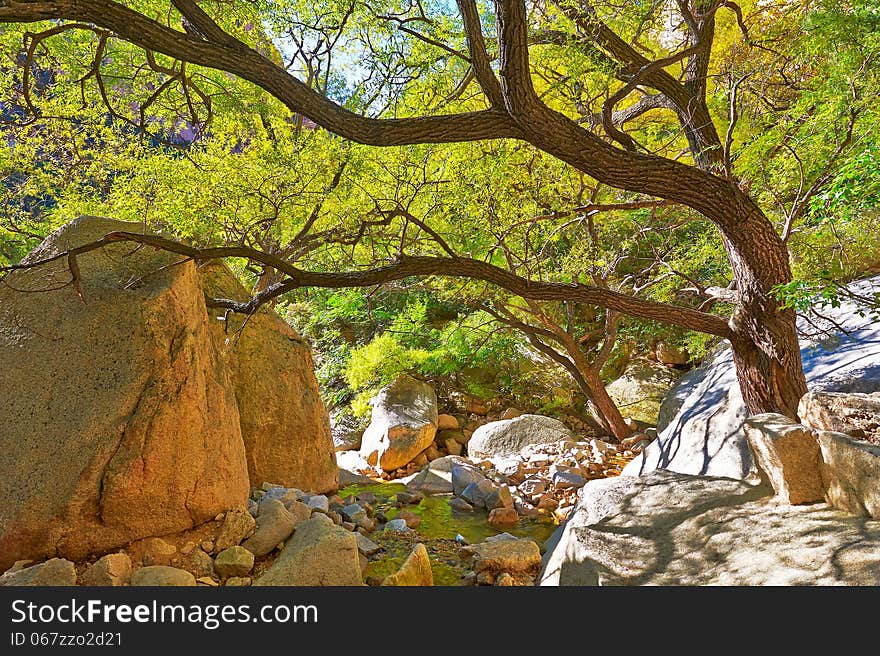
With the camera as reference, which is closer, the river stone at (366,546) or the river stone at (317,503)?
the river stone at (366,546)

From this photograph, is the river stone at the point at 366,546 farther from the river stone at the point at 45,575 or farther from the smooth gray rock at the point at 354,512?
the river stone at the point at 45,575

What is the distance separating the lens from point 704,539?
8.84 ft

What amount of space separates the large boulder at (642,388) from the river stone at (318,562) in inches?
305

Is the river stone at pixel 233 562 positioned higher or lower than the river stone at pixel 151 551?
lower

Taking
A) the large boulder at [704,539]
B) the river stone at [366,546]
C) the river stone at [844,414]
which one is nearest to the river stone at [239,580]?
the river stone at [366,546]

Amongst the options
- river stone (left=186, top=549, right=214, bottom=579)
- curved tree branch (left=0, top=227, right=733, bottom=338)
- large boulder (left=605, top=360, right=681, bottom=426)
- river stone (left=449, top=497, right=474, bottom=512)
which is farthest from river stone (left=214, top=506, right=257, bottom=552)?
large boulder (left=605, top=360, right=681, bottom=426)

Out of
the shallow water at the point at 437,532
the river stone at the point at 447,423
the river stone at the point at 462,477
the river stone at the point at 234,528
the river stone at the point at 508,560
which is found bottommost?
the river stone at the point at 508,560

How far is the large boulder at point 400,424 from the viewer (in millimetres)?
8594

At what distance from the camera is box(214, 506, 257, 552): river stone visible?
11.8 ft

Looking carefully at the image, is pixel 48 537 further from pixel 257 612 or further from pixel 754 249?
pixel 754 249

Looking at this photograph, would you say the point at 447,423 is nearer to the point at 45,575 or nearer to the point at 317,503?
the point at 317,503

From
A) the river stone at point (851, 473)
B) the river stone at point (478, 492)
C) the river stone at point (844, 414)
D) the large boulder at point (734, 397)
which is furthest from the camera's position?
the river stone at point (478, 492)

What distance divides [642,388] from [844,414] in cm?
767

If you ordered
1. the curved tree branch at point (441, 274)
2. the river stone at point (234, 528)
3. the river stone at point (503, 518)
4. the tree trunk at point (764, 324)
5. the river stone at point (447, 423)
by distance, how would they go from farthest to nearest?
the river stone at point (447, 423)
the river stone at point (503, 518)
the tree trunk at point (764, 324)
the curved tree branch at point (441, 274)
the river stone at point (234, 528)
